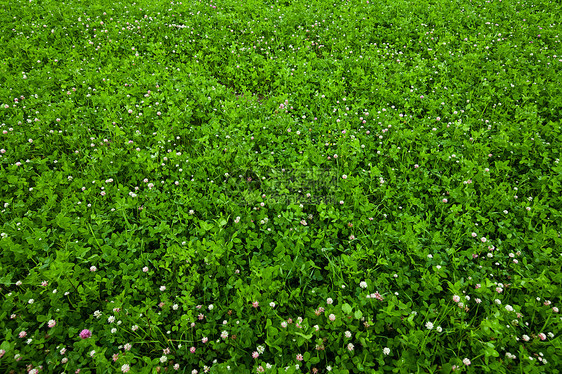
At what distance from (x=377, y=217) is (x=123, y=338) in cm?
251

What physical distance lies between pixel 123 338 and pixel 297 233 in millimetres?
1651

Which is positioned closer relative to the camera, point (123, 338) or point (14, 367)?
point (14, 367)

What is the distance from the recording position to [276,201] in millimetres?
3281

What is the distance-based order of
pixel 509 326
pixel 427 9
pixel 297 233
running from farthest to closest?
pixel 427 9
pixel 297 233
pixel 509 326

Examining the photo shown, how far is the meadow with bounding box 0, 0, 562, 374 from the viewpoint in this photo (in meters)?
2.29

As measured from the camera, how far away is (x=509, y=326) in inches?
89.4

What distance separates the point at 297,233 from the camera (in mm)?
2986

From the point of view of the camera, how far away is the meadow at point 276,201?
7.50 feet

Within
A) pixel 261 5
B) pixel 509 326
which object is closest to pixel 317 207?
pixel 509 326

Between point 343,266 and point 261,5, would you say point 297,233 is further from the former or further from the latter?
point 261,5

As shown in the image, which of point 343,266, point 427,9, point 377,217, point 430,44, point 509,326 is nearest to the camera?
point 509,326

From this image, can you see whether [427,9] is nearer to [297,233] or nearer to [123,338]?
[297,233]

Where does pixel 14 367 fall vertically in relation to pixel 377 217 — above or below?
below

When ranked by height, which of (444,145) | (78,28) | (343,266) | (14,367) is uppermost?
(78,28)
